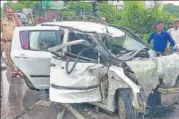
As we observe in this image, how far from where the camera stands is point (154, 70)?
561 cm

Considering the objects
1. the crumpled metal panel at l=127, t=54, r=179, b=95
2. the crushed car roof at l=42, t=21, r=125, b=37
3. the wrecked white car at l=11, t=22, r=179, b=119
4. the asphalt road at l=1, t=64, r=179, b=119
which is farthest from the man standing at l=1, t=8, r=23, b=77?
the crumpled metal panel at l=127, t=54, r=179, b=95

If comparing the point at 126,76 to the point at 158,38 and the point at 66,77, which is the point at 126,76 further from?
the point at 158,38

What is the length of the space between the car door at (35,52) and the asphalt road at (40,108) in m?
0.40

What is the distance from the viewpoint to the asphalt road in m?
6.35

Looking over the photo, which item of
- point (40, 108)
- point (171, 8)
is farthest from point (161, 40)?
point (171, 8)

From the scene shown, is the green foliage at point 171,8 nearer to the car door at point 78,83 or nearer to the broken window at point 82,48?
the broken window at point 82,48

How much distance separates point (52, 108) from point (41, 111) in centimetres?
26

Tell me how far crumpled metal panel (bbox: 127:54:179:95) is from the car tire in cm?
29

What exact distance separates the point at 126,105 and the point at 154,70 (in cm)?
70

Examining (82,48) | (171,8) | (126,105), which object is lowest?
(126,105)

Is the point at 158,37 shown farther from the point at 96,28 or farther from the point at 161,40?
the point at 96,28

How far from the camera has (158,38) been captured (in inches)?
297

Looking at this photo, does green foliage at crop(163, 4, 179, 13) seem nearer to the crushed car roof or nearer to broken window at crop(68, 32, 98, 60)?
the crushed car roof

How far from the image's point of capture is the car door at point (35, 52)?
726cm
